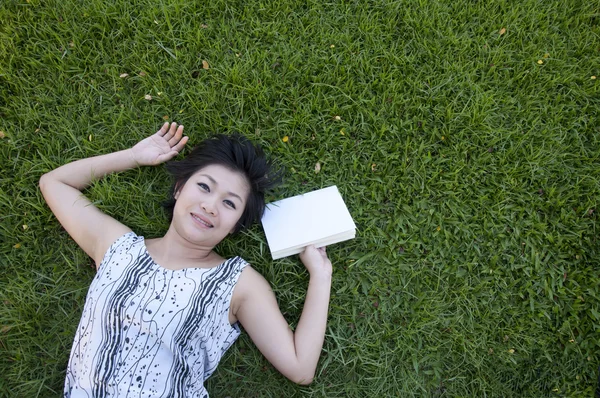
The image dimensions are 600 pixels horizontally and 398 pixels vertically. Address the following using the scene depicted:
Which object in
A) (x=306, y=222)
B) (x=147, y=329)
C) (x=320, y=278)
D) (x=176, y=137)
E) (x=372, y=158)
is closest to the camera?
(x=147, y=329)

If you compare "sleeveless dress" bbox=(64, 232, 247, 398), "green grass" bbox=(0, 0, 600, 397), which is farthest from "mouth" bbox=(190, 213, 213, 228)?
"green grass" bbox=(0, 0, 600, 397)

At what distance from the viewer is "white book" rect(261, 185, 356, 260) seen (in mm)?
2625

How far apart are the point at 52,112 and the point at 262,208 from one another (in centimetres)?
175

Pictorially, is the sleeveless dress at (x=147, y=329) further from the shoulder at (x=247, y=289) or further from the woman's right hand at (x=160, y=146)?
the woman's right hand at (x=160, y=146)

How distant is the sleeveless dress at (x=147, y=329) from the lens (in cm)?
213

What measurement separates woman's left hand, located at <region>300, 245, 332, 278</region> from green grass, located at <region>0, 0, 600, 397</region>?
0.13 m

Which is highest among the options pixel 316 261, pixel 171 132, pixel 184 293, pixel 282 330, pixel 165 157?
pixel 171 132

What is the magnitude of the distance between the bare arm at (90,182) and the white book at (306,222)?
0.86 metres

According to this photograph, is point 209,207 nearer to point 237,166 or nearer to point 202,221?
point 202,221

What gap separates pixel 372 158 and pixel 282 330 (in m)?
1.40

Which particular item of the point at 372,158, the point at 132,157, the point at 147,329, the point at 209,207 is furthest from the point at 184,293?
the point at 372,158

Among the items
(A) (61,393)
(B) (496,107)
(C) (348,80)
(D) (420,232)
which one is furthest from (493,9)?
(A) (61,393)

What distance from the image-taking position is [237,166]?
2.44 metres

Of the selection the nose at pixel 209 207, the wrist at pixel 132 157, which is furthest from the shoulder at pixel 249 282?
the wrist at pixel 132 157
